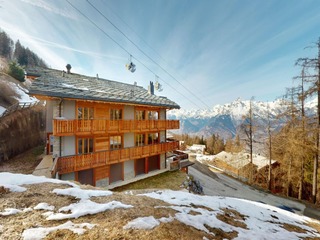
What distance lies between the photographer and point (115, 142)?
14547 millimetres

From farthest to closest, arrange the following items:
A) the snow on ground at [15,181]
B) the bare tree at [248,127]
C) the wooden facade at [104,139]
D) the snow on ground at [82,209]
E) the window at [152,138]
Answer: the bare tree at [248,127], the window at [152,138], the wooden facade at [104,139], the snow on ground at [15,181], the snow on ground at [82,209]

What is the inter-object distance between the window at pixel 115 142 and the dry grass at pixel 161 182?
12.4 feet

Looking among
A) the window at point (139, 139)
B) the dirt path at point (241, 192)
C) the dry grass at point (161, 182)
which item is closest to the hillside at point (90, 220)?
the dry grass at point (161, 182)

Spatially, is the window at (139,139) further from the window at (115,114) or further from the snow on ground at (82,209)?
the snow on ground at (82,209)

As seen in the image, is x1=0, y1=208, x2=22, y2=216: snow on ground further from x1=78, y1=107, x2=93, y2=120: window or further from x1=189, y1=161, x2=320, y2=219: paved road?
x1=189, y1=161, x2=320, y2=219: paved road

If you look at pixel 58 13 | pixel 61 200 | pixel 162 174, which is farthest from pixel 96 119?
pixel 162 174

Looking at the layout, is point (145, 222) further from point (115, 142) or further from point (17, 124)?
point (17, 124)

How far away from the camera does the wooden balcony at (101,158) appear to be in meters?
10.8

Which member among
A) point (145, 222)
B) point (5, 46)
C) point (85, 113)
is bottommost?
point (145, 222)

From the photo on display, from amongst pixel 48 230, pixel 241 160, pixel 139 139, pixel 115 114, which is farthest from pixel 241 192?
pixel 48 230

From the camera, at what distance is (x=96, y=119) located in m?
12.3

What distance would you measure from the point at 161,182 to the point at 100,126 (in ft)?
27.2

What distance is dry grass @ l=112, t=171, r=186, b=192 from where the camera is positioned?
1413 cm

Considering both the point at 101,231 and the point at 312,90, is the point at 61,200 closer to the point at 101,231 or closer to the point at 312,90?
the point at 101,231
